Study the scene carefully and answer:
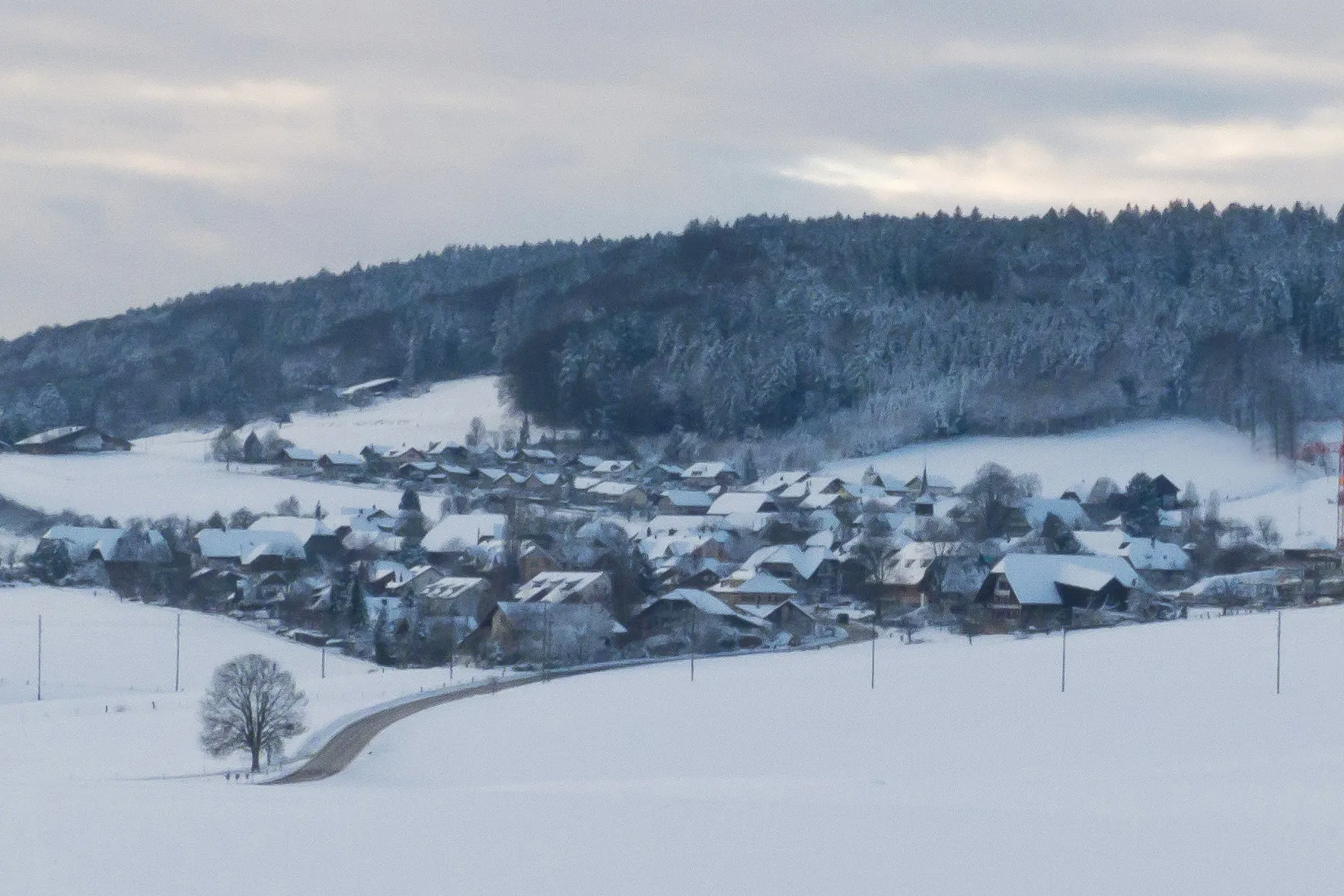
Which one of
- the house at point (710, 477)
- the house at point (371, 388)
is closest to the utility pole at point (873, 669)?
the house at point (710, 477)

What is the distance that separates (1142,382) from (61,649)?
6838cm

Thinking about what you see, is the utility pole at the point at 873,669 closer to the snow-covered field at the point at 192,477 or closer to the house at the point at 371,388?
the snow-covered field at the point at 192,477

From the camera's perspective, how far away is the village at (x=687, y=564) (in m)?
49.2

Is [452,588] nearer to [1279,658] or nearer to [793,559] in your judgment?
[793,559]

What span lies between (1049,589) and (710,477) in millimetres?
39879

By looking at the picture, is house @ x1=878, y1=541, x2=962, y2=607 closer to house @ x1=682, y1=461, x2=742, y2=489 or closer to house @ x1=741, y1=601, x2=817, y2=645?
house @ x1=741, y1=601, x2=817, y2=645

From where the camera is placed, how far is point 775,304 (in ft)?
404

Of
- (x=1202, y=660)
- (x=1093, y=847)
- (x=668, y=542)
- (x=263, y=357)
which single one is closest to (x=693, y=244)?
(x=263, y=357)

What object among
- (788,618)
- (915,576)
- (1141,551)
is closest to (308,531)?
(915,576)

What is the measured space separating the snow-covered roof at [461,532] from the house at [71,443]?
3730 centimetres

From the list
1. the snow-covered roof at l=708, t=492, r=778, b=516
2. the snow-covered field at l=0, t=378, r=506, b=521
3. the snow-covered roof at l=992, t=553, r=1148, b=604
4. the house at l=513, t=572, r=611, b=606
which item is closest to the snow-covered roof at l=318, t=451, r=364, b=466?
the snow-covered field at l=0, t=378, r=506, b=521

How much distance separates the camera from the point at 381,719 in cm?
3284

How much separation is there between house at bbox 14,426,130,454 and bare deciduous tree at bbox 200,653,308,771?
74221 millimetres

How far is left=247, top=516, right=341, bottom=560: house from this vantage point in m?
66.4
